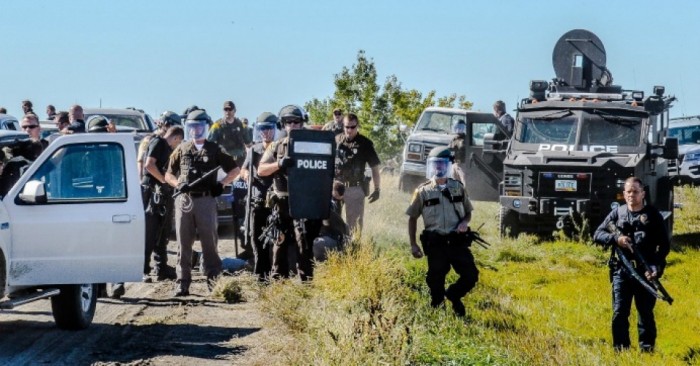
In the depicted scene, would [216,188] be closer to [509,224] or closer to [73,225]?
[73,225]

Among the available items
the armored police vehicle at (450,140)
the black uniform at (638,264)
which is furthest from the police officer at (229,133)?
the black uniform at (638,264)

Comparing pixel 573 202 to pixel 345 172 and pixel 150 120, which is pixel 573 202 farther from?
pixel 150 120

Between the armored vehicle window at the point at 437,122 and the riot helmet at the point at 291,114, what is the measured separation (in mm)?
16307

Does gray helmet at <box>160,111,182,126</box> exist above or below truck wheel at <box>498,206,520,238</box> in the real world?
above

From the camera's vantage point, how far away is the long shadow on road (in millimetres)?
10812

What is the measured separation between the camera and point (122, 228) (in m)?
11.7

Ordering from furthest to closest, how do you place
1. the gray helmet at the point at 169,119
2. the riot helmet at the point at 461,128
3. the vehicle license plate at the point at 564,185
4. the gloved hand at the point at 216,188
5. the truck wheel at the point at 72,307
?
1. the riot helmet at the point at 461,128
2. the vehicle license plate at the point at 564,185
3. the gray helmet at the point at 169,119
4. the gloved hand at the point at 216,188
5. the truck wheel at the point at 72,307

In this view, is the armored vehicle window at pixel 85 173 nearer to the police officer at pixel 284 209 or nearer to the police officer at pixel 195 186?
the police officer at pixel 284 209

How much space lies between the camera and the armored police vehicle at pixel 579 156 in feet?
66.8

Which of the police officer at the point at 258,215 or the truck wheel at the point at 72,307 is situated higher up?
the police officer at the point at 258,215

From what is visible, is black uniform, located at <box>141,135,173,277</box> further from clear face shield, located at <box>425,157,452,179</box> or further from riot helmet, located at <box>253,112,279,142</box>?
clear face shield, located at <box>425,157,452,179</box>

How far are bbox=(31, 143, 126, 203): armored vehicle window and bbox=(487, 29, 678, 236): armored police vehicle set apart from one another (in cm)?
977

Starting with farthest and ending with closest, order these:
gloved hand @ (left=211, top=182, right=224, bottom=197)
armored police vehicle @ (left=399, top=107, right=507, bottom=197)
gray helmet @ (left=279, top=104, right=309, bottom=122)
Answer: armored police vehicle @ (left=399, top=107, right=507, bottom=197) < gloved hand @ (left=211, top=182, right=224, bottom=197) < gray helmet @ (left=279, top=104, right=309, bottom=122)

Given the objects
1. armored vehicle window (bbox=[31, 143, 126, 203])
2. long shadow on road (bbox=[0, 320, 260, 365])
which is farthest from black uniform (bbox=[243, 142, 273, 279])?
armored vehicle window (bbox=[31, 143, 126, 203])
